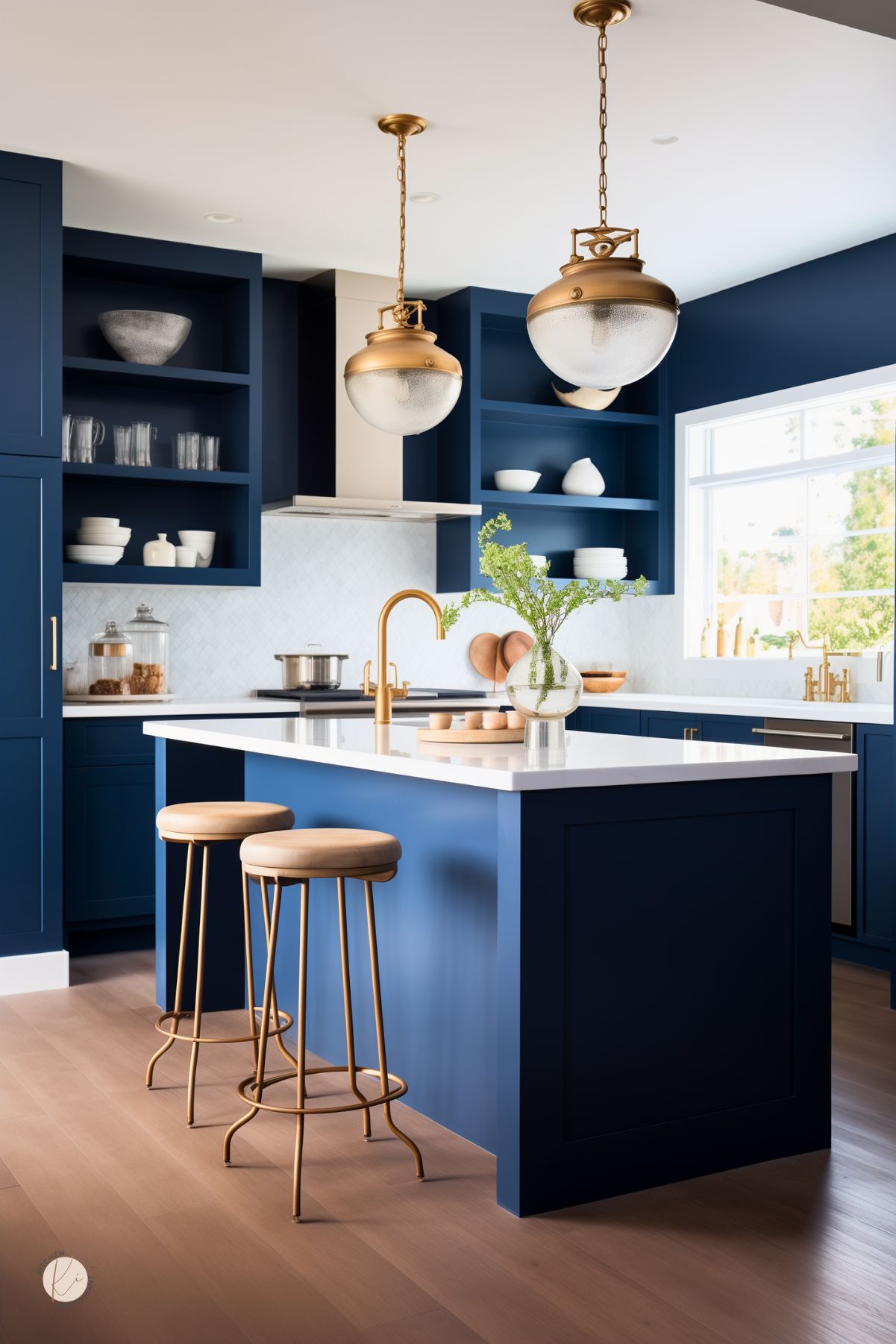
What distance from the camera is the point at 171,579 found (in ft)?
18.1

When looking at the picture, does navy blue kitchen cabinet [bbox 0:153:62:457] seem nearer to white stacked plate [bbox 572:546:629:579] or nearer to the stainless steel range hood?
the stainless steel range hood

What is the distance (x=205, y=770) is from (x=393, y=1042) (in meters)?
1.29

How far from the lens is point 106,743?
199 inches

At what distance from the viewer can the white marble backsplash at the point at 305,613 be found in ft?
19.2

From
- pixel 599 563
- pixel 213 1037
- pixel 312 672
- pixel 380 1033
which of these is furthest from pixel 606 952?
pixel 599 563

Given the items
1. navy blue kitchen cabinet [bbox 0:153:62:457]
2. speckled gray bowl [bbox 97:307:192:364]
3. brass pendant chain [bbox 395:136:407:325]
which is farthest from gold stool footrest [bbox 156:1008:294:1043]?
speckled gray bowl [bbox 97:307:192:364]

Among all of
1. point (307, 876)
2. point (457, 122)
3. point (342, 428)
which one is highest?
point (457, 122)

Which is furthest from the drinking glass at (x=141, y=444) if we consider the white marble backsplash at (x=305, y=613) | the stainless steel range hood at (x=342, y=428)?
the stainless steel range hood at (x=342, y=428)

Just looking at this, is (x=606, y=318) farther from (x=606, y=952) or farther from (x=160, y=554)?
(x=160, y=554)

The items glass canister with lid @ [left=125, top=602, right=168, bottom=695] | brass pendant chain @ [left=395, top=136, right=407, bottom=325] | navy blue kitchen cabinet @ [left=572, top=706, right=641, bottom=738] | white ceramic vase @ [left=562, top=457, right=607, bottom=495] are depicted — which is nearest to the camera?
brass pendant chain @ [left=395, top=136, right=407, bottom=325]

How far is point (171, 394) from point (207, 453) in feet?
1.28

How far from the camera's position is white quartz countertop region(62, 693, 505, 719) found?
5.02 meters

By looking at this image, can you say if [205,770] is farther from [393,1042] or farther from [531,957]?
[531,957]

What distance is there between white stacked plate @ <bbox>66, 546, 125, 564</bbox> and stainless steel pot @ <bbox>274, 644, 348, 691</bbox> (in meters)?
0.90
